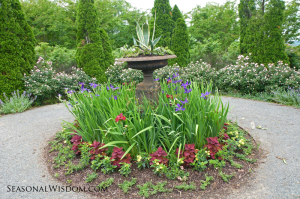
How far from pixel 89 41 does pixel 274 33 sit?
6488 millimetres

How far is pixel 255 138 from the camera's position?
3271 mm

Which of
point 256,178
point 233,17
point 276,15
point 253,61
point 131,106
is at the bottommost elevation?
point 256,178

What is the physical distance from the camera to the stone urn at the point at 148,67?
11.9 feet

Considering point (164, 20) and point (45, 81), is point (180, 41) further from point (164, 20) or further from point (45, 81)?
point (45, 81)

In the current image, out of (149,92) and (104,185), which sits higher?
(149,92)

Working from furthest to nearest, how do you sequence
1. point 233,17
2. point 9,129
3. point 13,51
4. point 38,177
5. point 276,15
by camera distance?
point 233,17
point 276,15
point 13,51
point 9,129
point 38,177

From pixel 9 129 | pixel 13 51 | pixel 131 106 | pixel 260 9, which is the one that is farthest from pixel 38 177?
pixel 260 9

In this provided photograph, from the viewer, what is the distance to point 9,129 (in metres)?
4.09

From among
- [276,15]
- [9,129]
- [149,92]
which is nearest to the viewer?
[149,92]

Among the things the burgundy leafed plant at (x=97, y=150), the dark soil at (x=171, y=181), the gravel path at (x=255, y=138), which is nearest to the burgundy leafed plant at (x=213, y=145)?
the dark soil at (x=171, y=181)

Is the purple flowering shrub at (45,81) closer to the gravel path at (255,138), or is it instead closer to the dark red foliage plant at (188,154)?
the gravel path at (255,138)

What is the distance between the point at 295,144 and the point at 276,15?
543 centimetres

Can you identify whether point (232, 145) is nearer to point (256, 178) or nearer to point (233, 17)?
point (256, 178)

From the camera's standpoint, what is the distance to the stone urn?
3.63m
